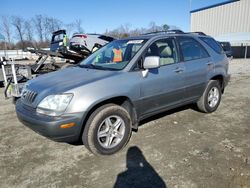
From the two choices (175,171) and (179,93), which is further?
(179,93)

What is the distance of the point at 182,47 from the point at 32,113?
3010mm

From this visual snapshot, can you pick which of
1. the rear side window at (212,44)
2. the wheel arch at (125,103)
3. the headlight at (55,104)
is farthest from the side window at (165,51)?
the headlight at (55,104)

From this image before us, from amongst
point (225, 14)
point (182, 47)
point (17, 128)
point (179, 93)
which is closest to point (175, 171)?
point (179, 93)

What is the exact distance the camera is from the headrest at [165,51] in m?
4.30

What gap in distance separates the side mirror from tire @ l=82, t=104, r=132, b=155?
802 mm

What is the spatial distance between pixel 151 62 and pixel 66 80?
4.46 feet

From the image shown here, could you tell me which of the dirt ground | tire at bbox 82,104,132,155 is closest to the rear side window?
the dirt ground

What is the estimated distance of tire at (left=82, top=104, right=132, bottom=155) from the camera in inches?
131

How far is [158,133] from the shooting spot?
4.31m

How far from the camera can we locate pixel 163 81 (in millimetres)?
4047

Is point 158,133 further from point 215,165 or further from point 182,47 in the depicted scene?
point 182,47

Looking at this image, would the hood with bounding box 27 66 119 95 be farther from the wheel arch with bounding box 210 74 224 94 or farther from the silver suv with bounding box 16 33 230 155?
the wheel arch with bounding box 210 74 224 94

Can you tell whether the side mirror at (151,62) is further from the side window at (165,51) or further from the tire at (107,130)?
the tire at (107,130)

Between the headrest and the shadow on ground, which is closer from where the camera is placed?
the shadow on ground
